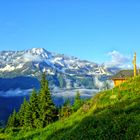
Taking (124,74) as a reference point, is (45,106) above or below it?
below

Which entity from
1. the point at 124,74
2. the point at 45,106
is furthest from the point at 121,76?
the point at 45,106

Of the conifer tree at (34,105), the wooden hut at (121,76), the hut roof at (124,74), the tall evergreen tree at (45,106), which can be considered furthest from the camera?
the hut roof at (124,74)

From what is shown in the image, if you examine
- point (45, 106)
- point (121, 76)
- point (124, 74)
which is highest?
point (124, 74)

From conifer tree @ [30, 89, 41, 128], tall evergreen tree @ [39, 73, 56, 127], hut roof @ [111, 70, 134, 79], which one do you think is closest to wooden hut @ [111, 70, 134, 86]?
hut roof @ [111, 70, 134, 79]

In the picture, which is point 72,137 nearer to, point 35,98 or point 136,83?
point 136,83

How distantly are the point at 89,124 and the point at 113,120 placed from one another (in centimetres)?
276

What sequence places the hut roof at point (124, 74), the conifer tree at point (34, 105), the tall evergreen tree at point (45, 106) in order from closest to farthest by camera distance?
the tall evergreen tree at point (45, 106) → the conifer tree at point (34, 105) → the hut roof at point (124, 74)

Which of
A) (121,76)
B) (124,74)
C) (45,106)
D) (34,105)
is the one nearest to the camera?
(45,106)

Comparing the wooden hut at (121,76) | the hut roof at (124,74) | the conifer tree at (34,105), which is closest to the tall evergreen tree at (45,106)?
the conifer tree at (34,105)

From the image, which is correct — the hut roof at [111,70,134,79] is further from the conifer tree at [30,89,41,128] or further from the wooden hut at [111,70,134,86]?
the conifer tree at [30,89,41,128]

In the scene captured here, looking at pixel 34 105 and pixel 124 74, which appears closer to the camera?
pixel 34 105

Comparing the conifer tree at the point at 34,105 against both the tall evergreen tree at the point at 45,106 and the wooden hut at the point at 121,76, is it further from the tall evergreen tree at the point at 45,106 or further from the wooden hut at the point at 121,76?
the wooden hut at the point at 121,76

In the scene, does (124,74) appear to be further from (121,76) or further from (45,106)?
(45,106)

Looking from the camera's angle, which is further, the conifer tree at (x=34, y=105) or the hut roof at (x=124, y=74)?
the hut roof at (x=124, y=74)
